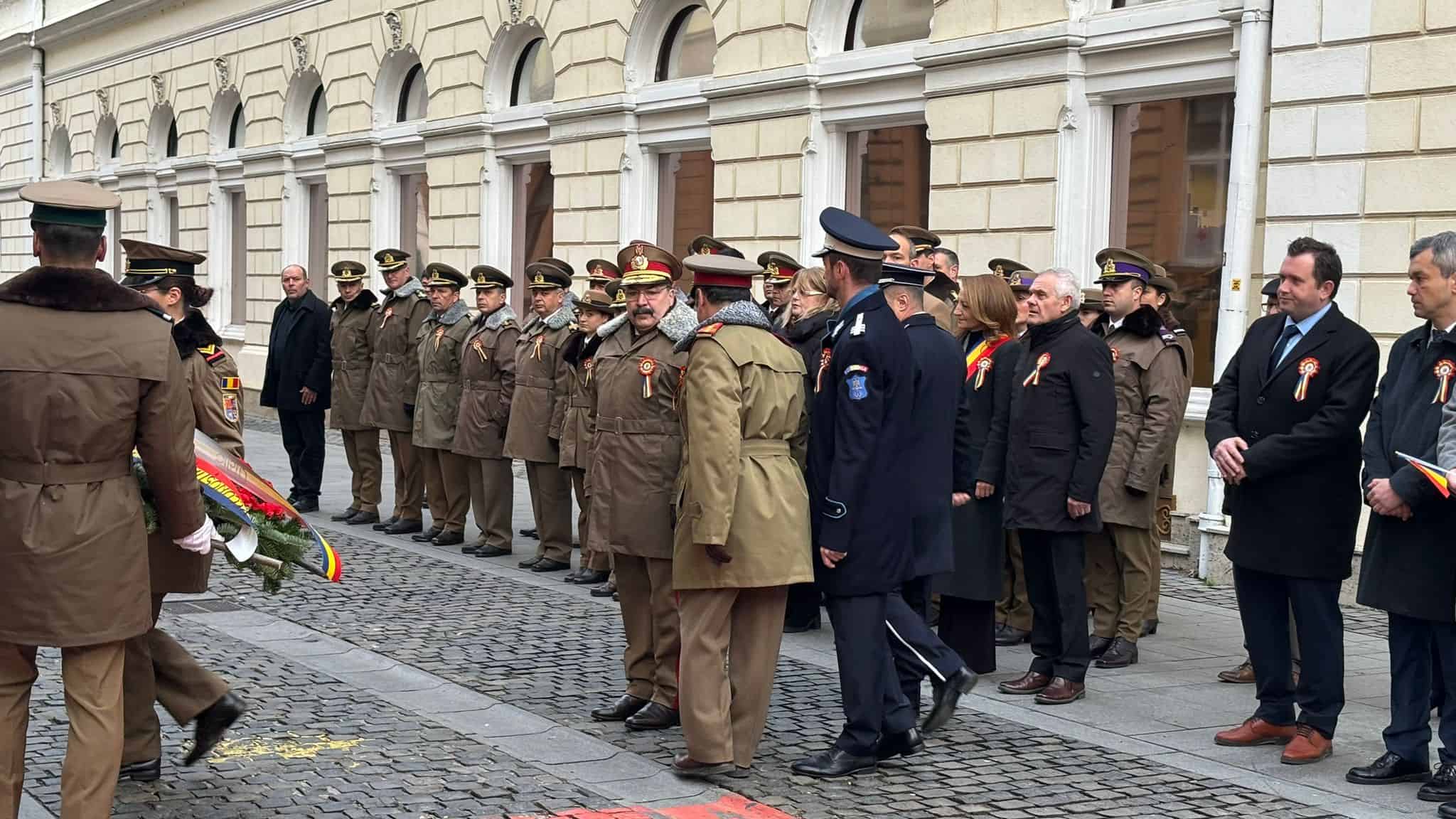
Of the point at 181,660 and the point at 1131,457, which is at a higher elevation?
the point at 1131,457

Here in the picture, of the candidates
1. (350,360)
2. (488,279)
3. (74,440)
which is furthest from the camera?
(350,360)

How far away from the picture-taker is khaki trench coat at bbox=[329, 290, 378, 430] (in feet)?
42.2

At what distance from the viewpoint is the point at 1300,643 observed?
635 centimetres

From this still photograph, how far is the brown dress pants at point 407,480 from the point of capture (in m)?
12.4

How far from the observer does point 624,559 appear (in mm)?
6691

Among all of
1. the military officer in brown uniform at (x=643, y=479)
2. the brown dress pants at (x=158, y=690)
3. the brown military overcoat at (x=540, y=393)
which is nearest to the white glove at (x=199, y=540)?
the brown dress pants at (x=158, y=690)

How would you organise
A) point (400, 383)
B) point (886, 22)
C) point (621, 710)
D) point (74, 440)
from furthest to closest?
point (886, 22)
point (400, 383)
point (621, 710)
point (74, 440)

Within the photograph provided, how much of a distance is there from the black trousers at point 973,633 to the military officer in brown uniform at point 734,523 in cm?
174

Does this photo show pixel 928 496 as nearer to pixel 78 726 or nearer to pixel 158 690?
pixel 158 690

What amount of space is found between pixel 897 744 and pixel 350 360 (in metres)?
7.93

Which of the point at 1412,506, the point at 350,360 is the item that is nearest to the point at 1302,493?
the point at 1412,506

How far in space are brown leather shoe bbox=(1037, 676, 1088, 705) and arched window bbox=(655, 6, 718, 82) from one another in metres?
10.1

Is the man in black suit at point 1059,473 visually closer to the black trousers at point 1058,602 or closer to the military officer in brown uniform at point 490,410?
the black trousers at point 1058,602

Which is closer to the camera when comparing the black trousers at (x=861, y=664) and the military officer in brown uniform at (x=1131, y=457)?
the black trousers at (x=861, y=664)
